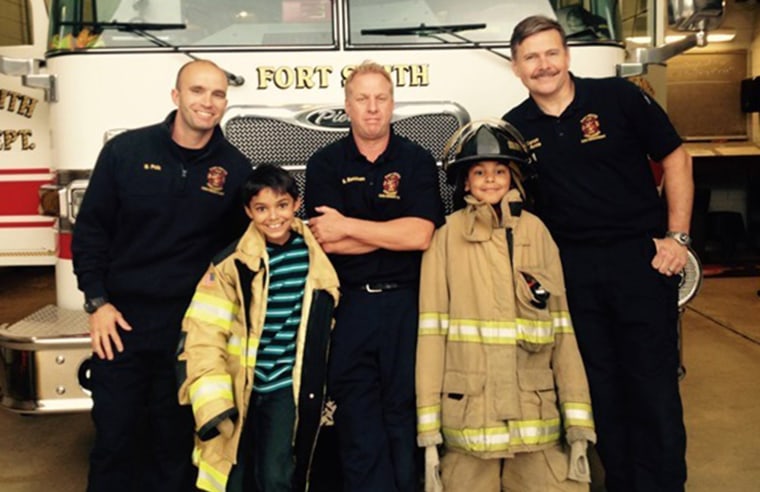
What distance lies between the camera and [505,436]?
2887 millimetres

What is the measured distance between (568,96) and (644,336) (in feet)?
3.13

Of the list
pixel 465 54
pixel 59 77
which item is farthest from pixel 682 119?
pixel 59 77

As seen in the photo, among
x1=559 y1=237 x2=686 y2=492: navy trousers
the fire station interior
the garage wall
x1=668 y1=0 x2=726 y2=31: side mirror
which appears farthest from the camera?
the garage wall

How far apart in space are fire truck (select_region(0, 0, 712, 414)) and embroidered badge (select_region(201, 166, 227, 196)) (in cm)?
54

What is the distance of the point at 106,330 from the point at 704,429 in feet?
10.9

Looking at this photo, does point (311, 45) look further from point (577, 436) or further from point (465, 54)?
point (577, 436)

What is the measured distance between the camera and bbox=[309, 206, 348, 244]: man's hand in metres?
2.99

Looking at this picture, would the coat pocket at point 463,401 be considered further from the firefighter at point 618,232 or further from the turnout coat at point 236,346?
the firefighter at point 618,232

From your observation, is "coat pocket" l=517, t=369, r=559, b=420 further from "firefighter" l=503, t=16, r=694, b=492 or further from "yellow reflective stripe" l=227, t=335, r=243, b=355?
"yellow reflective stripe" l=227, t=335, r=243, b=355

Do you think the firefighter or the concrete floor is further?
the concrete floor

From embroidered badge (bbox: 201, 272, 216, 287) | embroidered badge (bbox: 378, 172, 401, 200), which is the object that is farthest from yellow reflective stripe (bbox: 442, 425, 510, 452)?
embroidered badge (bbox: 201, 272, 216, 287)

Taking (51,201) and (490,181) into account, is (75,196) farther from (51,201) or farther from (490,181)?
(490,181)

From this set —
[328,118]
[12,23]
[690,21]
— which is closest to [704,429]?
[690,21]

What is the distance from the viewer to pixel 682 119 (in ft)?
40.7
